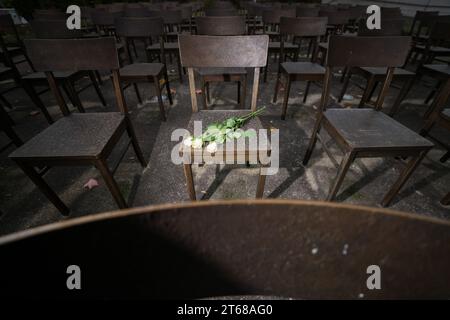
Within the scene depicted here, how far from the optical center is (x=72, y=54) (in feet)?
5.30

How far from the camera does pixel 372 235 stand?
282 mm

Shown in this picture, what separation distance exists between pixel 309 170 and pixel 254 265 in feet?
6.81

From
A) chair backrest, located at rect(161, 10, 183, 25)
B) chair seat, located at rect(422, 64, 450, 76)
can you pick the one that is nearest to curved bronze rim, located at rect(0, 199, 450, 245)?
chair seat, located at rect(422, 64, 450, 76)

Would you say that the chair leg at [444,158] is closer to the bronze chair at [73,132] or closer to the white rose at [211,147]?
the white rose at [211,147]

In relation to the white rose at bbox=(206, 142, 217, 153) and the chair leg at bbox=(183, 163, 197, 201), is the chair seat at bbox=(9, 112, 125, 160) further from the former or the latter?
the white rose at bbox=(206, 142, 217, 153)

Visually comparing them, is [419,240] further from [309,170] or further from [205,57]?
[309,170]

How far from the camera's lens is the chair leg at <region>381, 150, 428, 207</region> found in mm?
1551

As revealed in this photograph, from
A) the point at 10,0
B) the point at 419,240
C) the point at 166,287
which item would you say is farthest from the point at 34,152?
the point at 10,0

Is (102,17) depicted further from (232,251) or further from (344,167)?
(232,251)

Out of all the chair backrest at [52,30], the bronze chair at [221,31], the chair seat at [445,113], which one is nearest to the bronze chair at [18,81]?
the chair backrest at [52,30]

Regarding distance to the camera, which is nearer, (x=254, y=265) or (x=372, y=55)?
(x=254, y=265)

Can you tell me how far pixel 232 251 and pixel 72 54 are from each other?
1973 mm

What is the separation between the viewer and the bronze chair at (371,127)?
4.87ft

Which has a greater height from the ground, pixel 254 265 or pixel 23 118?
pixel 254 265
